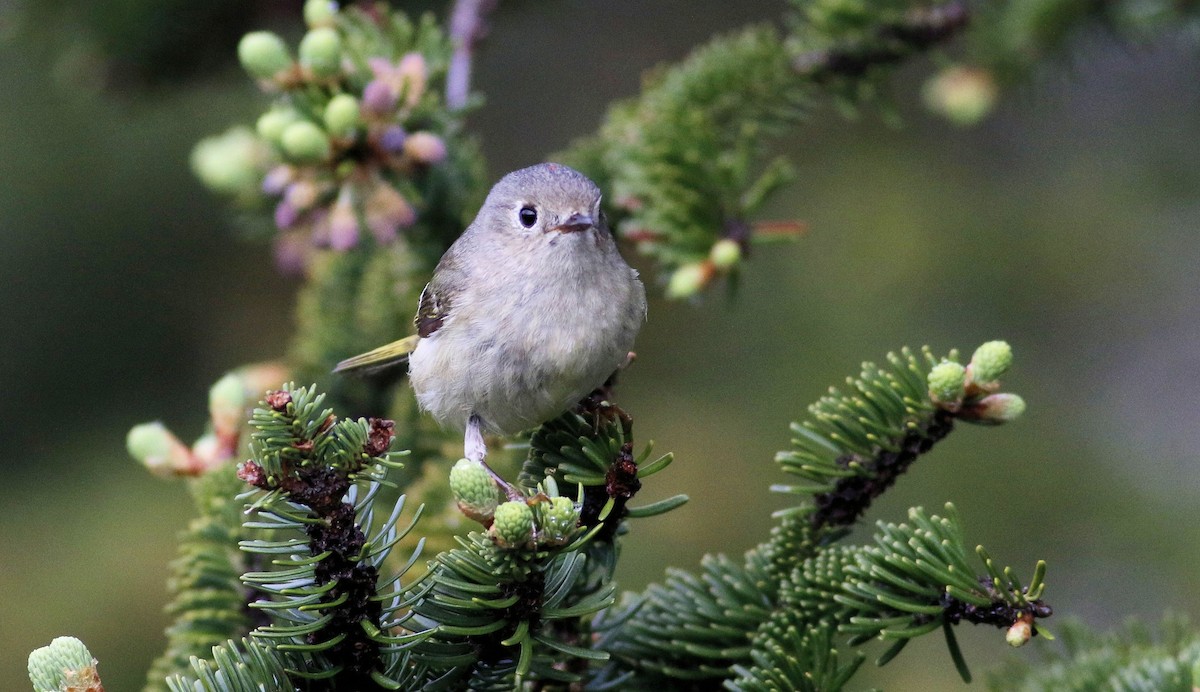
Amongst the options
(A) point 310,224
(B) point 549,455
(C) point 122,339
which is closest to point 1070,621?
(B) point 549,455

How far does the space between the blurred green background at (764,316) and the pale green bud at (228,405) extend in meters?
1.50

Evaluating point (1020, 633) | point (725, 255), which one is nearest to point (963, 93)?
point (725, 255)

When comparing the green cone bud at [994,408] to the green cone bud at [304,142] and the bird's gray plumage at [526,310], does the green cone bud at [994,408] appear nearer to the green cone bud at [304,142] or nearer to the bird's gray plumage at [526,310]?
the bird's gray plumage at [526,310]

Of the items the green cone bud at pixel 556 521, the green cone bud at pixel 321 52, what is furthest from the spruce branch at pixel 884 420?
→ the green cone bud at pixel 321 52

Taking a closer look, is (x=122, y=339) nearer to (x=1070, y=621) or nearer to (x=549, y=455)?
(x=549, y=455)

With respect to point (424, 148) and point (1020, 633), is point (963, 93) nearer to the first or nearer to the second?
point (424, 148)

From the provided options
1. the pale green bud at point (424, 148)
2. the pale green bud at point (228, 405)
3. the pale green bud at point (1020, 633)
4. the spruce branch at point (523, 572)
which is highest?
the pale green bud at point (424, 148)

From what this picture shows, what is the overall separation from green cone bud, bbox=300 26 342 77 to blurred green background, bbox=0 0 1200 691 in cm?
112

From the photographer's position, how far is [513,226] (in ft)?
7.84

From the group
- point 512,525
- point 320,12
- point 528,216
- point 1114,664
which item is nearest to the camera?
point 512,525

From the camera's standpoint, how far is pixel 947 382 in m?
1.42

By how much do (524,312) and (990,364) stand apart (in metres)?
1.03

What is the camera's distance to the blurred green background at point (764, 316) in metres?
3.07

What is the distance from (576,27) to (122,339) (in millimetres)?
2205
